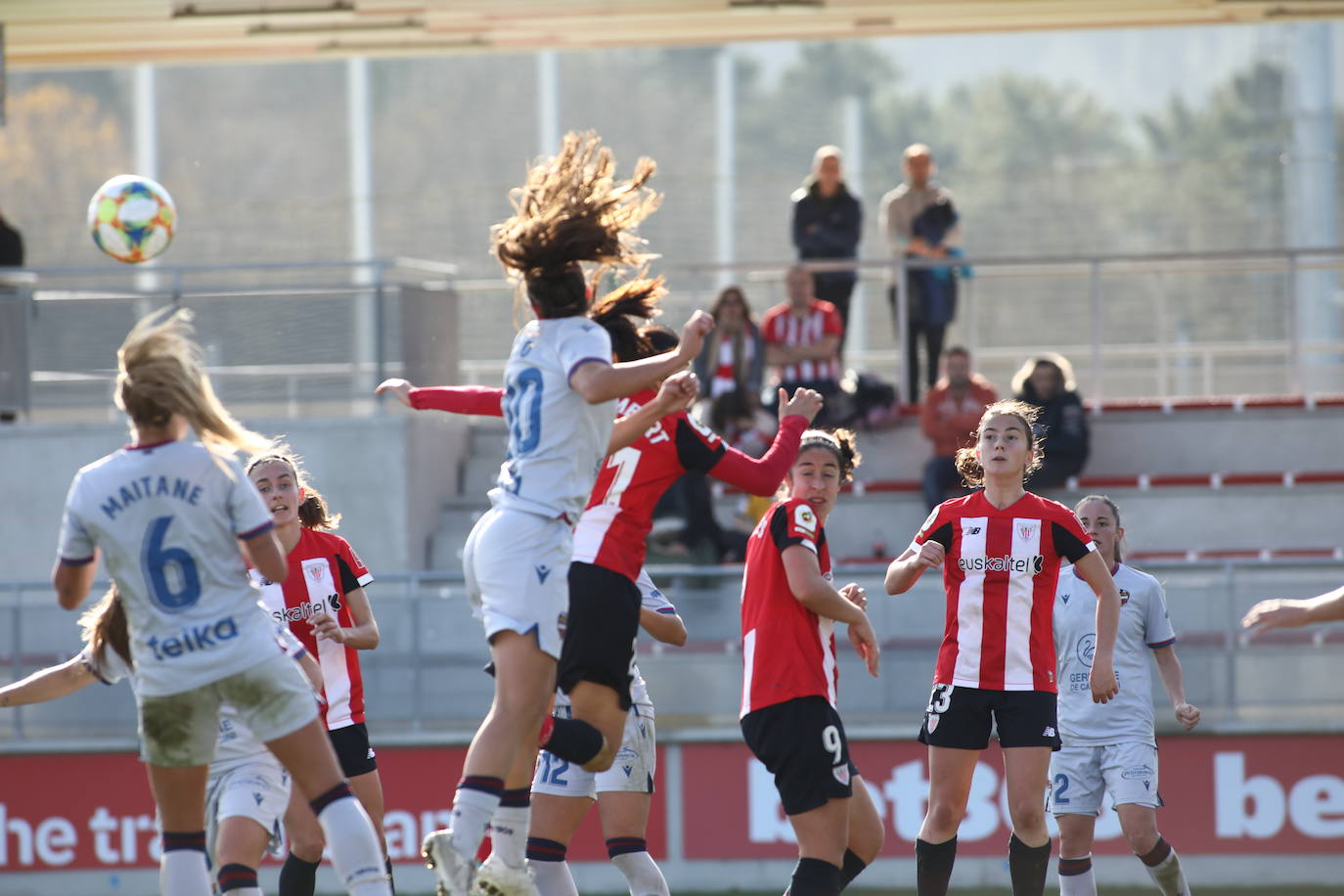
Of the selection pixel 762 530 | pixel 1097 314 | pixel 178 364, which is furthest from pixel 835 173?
pixel 178 364

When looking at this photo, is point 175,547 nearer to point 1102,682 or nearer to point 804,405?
point 804,405

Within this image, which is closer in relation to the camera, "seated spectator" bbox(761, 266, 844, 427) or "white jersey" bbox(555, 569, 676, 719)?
"white jersey" bbox(555, 569, 676, 719)

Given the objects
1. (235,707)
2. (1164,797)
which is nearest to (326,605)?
(235,707)

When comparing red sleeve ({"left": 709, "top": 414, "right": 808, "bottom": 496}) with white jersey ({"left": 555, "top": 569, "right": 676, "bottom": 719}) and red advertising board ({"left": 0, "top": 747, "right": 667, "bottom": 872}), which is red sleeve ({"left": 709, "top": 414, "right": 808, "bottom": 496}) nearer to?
white jersey ({"left": 555, "top": 569, "right": 676, "bottom": 719})

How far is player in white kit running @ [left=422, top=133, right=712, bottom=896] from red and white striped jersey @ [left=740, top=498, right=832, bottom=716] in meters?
0.76

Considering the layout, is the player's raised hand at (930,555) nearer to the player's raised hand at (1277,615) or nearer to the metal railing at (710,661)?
the player's raised hand at (1277,615)

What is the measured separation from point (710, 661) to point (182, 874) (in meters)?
5.01

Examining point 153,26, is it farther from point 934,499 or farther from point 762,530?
point 762,530

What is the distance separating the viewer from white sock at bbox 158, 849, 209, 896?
5090mm

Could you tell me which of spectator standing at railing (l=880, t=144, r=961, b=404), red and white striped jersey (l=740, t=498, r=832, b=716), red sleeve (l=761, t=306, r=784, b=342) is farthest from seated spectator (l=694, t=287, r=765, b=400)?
red and white striped jersey (l=740, t=498, r=832, b=716)

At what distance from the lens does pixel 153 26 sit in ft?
44.9

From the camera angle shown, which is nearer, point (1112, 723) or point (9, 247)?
point (1112, 723)

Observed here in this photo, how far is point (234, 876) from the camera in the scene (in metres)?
5.93

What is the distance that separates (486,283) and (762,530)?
9123mm
